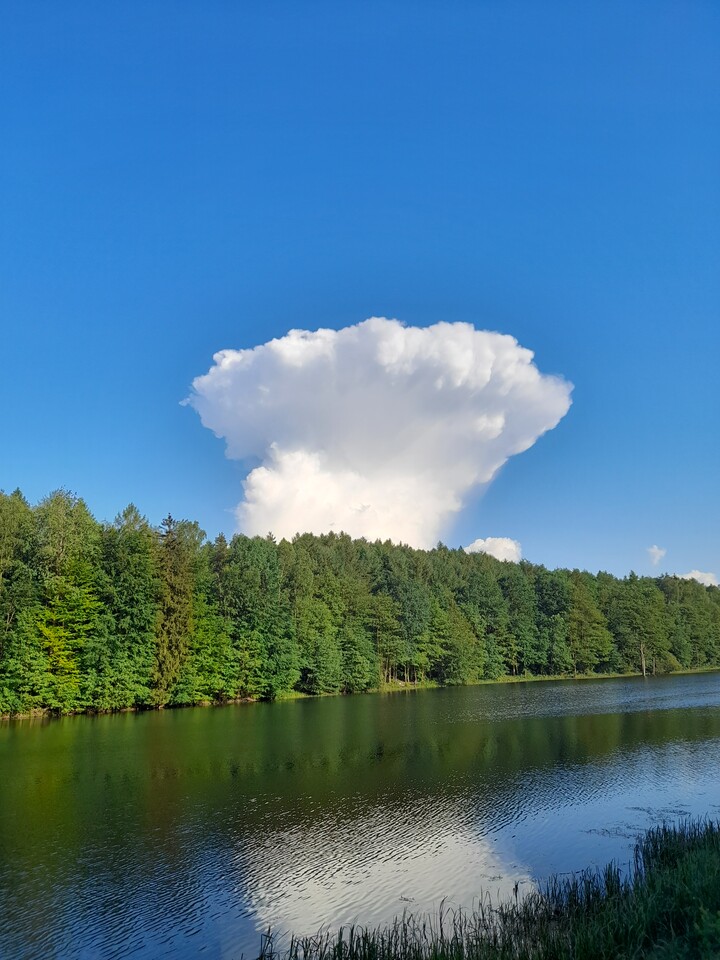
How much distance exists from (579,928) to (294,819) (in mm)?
13567

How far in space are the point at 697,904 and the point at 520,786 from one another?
16.5m

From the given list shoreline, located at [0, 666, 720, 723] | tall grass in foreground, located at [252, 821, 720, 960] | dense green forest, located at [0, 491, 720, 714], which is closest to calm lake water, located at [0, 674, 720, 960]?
tall grass in foreground, located at [252, 821, 720, 960]

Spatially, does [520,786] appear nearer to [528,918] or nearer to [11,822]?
[528,918]

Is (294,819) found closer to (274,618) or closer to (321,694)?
(274,618)

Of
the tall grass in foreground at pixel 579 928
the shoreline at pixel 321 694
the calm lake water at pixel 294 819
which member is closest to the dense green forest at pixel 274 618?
the shoreline at pixel 321 694

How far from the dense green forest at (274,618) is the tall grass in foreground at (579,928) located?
4840 cm

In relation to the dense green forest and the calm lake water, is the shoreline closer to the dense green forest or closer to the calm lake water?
the dense green forest

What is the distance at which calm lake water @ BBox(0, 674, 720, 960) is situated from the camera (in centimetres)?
1500

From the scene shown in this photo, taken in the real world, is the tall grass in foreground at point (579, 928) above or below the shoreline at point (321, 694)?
above

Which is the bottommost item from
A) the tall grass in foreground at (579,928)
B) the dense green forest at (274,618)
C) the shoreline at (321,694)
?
the shoreline at (321,694)

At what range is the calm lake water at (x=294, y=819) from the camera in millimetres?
15000

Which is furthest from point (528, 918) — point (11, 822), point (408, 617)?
point (408, 617)

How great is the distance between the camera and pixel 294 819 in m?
22.6

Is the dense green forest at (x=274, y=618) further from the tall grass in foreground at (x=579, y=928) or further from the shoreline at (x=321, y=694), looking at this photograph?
the tall grass in foreground at (x=579, y=928)
